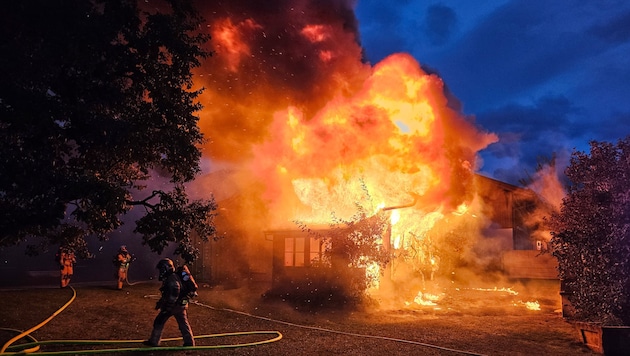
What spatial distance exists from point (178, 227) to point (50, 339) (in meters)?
4.39

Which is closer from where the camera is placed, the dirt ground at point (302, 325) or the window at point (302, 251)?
the dirt ground at point (302, 325)

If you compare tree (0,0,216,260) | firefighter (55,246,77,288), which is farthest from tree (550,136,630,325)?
firefighter (55,246,77,288)

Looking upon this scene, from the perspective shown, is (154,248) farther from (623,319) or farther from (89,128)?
(623,319)

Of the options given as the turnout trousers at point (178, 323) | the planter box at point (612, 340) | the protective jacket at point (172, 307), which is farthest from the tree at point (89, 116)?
the planter box at point (612, 340)

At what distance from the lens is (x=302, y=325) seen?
12.6 meters

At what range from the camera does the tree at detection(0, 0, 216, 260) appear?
6816 millimetres

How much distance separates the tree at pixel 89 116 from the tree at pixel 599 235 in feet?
28.9

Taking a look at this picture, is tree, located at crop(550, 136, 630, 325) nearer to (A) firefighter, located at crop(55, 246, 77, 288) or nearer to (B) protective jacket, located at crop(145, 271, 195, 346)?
(B) protective jacket, located at crop(145, 271, 195, 346)

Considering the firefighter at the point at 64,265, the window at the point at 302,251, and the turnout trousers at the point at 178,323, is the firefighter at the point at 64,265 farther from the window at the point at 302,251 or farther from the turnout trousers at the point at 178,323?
the turnout trousers at the point at 178,323

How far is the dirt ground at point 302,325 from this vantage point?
9711 mm

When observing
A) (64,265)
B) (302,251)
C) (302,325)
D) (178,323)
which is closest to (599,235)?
(302,325)

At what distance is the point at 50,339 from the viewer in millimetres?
9906

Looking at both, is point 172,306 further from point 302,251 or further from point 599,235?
point 302,251

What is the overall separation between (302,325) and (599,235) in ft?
26.0
